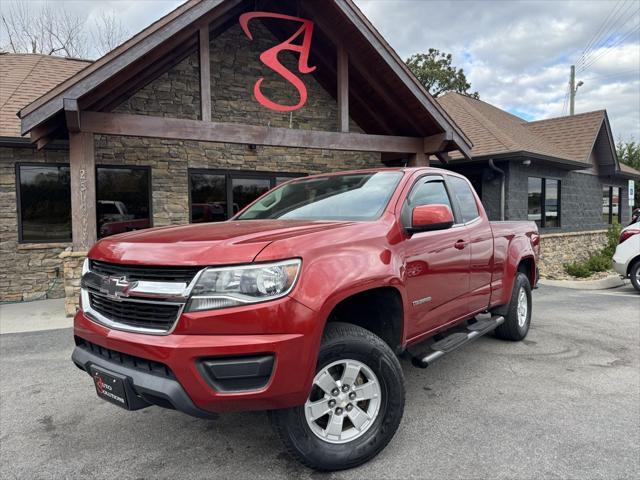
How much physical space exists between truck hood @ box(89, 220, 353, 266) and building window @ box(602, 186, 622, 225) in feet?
65.0

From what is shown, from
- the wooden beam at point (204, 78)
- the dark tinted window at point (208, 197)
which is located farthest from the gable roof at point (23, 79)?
the wooden beam at point (204, 78)

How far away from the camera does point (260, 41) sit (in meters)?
10.5

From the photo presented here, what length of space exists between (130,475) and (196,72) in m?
9.01

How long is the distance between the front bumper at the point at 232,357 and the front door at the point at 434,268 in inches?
43.1

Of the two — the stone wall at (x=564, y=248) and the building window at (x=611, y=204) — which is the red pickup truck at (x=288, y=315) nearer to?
the stone wall at (x=564, y=248)

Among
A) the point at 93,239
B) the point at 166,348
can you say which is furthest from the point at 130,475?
the point at 93,239

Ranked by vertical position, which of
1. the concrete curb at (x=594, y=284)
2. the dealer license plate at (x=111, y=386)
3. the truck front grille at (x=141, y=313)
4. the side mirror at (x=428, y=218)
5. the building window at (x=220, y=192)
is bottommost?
the concrete curb at (x=594, y=284)

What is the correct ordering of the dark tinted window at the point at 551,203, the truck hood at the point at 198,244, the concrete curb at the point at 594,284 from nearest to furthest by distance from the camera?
the truck hood at the point at 198,244 < the concrete curb at the point at 594,284 < the dark tinted window at the point at 551,203

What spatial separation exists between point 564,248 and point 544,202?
1.87m

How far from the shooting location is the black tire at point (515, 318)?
512 centimetres

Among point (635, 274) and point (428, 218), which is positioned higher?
point (428, 218)

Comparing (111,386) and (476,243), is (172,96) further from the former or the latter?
(111,386)

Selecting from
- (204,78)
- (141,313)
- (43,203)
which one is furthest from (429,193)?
(43,203)

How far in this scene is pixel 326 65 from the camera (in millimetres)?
10203
